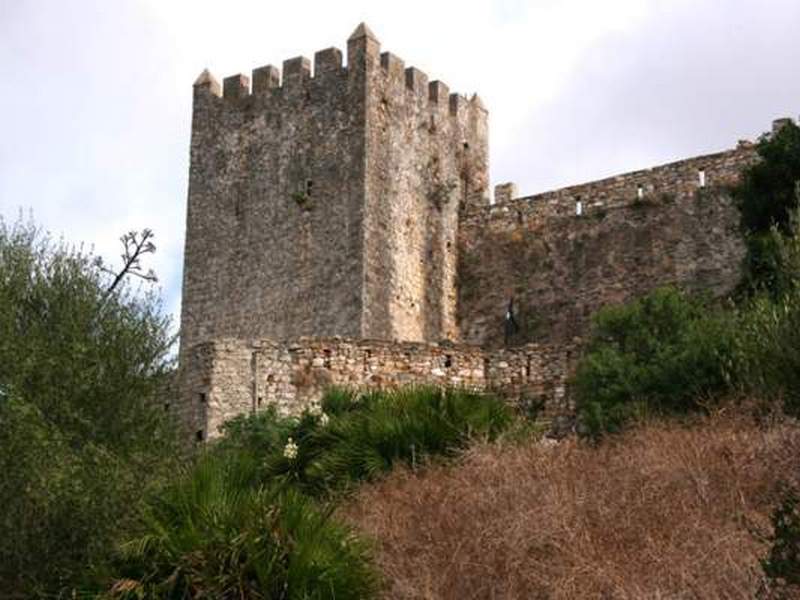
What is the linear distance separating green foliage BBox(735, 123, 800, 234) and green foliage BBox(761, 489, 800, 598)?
41.0 ft

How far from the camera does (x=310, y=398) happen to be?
2325 cm

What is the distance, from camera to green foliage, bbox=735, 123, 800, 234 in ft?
79.0

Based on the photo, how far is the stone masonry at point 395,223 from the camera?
29.4 meters

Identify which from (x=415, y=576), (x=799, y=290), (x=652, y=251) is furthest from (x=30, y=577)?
(x=652, y=251)

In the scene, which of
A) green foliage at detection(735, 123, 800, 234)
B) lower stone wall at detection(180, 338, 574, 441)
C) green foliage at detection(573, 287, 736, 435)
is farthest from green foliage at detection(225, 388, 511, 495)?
green foliage at detection(735, 123, 800, 234)

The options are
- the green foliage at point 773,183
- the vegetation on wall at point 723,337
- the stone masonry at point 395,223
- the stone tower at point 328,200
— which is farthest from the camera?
the stone tower at point 328,200

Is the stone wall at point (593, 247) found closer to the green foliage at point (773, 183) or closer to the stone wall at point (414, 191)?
the stone wall at point (414, 191)

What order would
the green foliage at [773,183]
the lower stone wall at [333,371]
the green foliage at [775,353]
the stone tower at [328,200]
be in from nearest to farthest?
1. the green foliage at [775,353]
2. the lower stone wall at [333,371]
3. the green foliage at [773,183]
4. the stone tower at [328,200]

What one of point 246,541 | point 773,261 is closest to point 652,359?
point 773,261

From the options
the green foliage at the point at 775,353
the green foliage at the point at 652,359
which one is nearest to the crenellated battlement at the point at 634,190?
the green foliage at the point at 652,359

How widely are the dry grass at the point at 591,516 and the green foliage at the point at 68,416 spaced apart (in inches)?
85.0

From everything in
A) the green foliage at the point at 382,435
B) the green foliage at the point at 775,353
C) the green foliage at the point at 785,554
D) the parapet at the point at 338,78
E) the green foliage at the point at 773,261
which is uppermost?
the parapet at the point at 338,78

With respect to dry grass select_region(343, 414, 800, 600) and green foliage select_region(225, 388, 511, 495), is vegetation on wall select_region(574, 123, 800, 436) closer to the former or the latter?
dry grass select_region(343, 414, 800, 600)

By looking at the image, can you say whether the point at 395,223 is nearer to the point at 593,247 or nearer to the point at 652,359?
the point at 593,247
